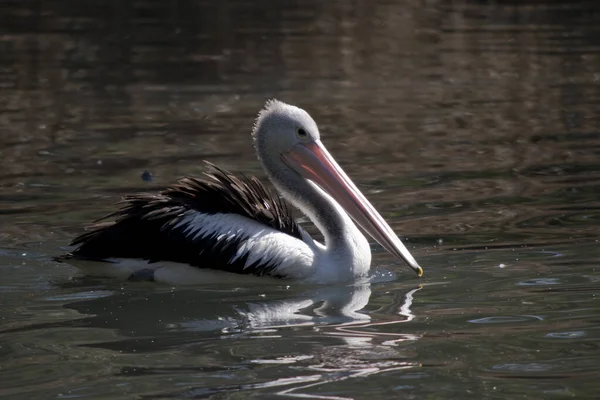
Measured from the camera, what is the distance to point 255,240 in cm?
677

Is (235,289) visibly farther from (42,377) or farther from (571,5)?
(571,5)

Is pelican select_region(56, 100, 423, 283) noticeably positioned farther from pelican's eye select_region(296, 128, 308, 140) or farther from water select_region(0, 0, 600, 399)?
pelican's eye select_region(296, 128, 308, 140)

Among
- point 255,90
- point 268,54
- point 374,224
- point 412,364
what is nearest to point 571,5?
point 268,54

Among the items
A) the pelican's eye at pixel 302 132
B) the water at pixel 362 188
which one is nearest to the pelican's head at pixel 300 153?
the pelican's eye at pixel 302 132

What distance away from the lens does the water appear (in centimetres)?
510

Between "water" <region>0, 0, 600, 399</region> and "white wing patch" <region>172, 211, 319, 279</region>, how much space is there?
164mm

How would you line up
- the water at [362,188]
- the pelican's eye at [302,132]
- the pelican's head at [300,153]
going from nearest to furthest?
the water at [362,188] < the pelican's head at [300,153] < the pelican's eye at [302,132]

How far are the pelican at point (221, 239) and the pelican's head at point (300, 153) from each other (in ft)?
0.13

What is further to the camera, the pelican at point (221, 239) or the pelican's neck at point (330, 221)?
the pelican's neck at point (330, 221)

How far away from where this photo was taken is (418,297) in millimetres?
6426

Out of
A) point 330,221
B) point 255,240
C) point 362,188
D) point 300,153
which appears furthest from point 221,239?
point 362,188

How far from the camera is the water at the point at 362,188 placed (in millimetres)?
5102

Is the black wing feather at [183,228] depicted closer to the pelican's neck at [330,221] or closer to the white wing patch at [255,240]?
the white wing patch at [255,240]

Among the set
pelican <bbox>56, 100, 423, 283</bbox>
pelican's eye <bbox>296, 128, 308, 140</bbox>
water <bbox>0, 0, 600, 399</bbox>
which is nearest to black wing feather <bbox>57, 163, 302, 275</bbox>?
pelican <bbox>56, 100, 423, 283</bbox>
